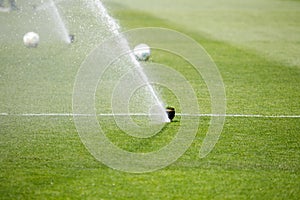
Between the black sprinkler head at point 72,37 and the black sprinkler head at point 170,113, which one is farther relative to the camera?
the black sprinkler head at point 72,37

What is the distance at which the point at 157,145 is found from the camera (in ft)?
19.3

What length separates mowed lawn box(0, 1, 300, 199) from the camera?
4.80 m

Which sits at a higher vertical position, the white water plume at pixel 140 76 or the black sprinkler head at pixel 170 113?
the black sprinkler head at pixel 170 113

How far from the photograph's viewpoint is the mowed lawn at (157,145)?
189 inches

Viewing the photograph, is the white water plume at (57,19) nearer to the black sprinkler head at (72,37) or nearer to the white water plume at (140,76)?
the black sprinkler head at (72,37)

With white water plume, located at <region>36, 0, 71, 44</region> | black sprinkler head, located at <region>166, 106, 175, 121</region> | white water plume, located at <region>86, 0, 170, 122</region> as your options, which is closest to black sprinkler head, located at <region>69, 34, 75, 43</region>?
A: white water plume, located at <region>36, 0, 71, 44</region>

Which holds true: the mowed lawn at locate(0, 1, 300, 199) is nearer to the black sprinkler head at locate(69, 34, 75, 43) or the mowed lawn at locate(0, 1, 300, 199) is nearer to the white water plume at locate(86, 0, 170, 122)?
the white water plume at locate(86, 0, 170, 122)

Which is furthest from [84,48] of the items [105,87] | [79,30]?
[105,87]

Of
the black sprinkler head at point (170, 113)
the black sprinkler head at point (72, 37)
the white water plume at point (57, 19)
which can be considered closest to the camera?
the black sprinkler head at point (170, 113)

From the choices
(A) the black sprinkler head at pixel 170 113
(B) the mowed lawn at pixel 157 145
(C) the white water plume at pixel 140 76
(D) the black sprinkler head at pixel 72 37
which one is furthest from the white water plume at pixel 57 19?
(A) the black sprinkler head at pixel 170 113

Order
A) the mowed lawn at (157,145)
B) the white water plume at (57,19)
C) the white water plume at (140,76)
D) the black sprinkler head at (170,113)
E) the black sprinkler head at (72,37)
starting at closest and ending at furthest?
the mowed lawn at (157,145) < the black sprinkler head at (170,113) < the white water plume at (140,76) < the black sprinkler head at (72,37) < the white water plume at (57,19)

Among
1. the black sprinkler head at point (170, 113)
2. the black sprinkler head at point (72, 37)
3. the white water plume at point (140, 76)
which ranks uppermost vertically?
the black sprinkler head at point (170, 113)

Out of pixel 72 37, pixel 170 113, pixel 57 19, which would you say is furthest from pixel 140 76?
pixel 57 19

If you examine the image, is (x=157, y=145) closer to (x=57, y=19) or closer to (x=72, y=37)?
(x=72, y=37)
